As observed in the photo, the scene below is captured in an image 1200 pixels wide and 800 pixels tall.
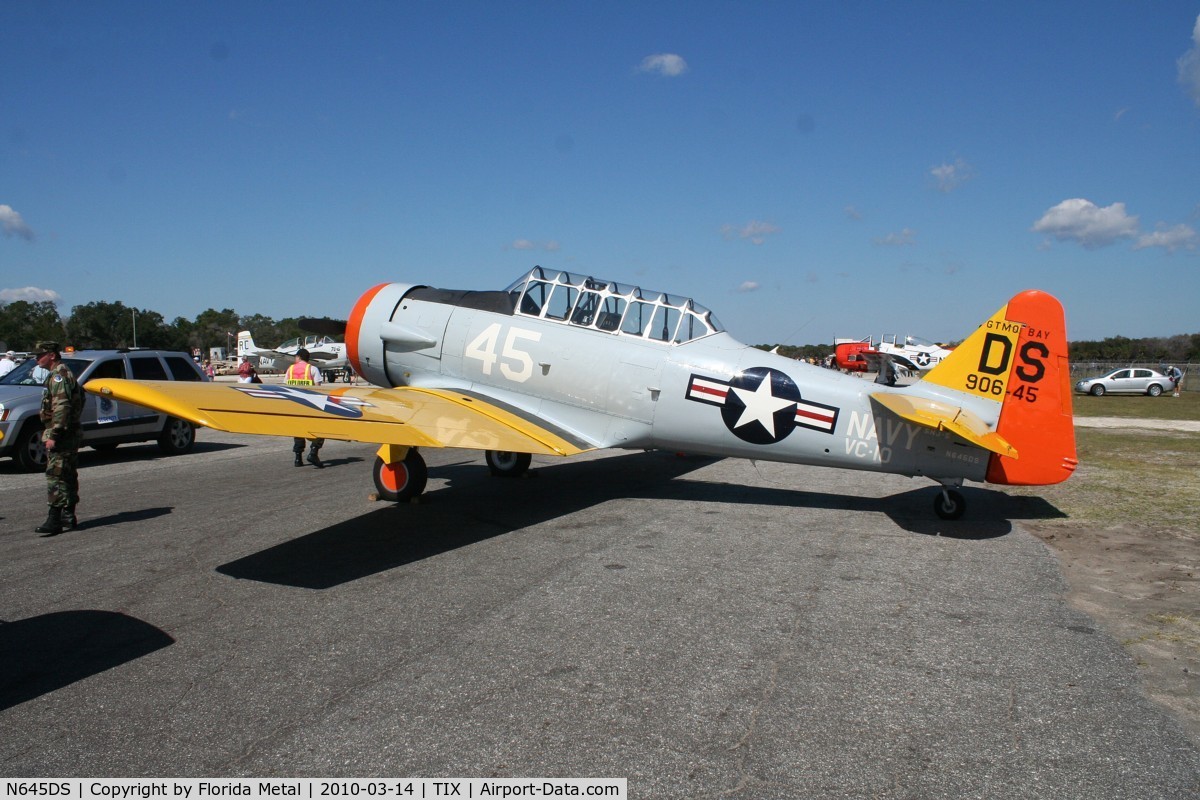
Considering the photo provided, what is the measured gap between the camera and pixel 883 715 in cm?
359

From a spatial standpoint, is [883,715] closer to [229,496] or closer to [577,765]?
[577,765]

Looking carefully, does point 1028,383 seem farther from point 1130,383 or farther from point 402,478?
point 1130,383

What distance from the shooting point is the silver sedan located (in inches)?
1425

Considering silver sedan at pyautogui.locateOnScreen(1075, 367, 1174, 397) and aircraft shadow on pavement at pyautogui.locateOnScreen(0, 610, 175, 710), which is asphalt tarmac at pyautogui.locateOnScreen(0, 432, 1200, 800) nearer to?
aircraft shadow on pavement at pyautogui.locateOnScreen(0, 610, 175, 710)

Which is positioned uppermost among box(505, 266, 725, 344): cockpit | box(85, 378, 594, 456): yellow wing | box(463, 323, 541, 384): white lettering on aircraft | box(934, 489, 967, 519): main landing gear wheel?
box(505, 266, 725, 344): cockpit

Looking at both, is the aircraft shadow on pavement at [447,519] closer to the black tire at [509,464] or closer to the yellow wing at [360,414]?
the black tire at [509,464]

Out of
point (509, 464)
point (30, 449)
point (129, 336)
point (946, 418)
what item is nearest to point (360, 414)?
point (509, 464)

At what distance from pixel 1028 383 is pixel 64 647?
8.48 metres

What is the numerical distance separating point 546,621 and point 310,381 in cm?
913

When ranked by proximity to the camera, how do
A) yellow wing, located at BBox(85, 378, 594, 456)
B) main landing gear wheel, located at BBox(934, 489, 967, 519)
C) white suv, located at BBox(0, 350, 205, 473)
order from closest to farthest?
1. yellow wing, located at BBox(85, 378, 594, 456)
2. main landing gear wheel, located at BBox(934, 489, 967, 519)
3. white suv, located at BBox(0, 350, 205, 473)

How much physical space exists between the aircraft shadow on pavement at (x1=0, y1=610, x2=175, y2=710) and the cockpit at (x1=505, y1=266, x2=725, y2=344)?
19.2 ft

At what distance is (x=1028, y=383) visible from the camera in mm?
7309

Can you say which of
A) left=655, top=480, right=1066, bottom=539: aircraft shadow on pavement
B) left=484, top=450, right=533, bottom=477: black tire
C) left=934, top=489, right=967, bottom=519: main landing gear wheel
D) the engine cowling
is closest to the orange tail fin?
left=934, top=489, right=967, bottom=519: main landing gear wheel

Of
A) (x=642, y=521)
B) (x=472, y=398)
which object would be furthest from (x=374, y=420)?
(x=642, y=521)
